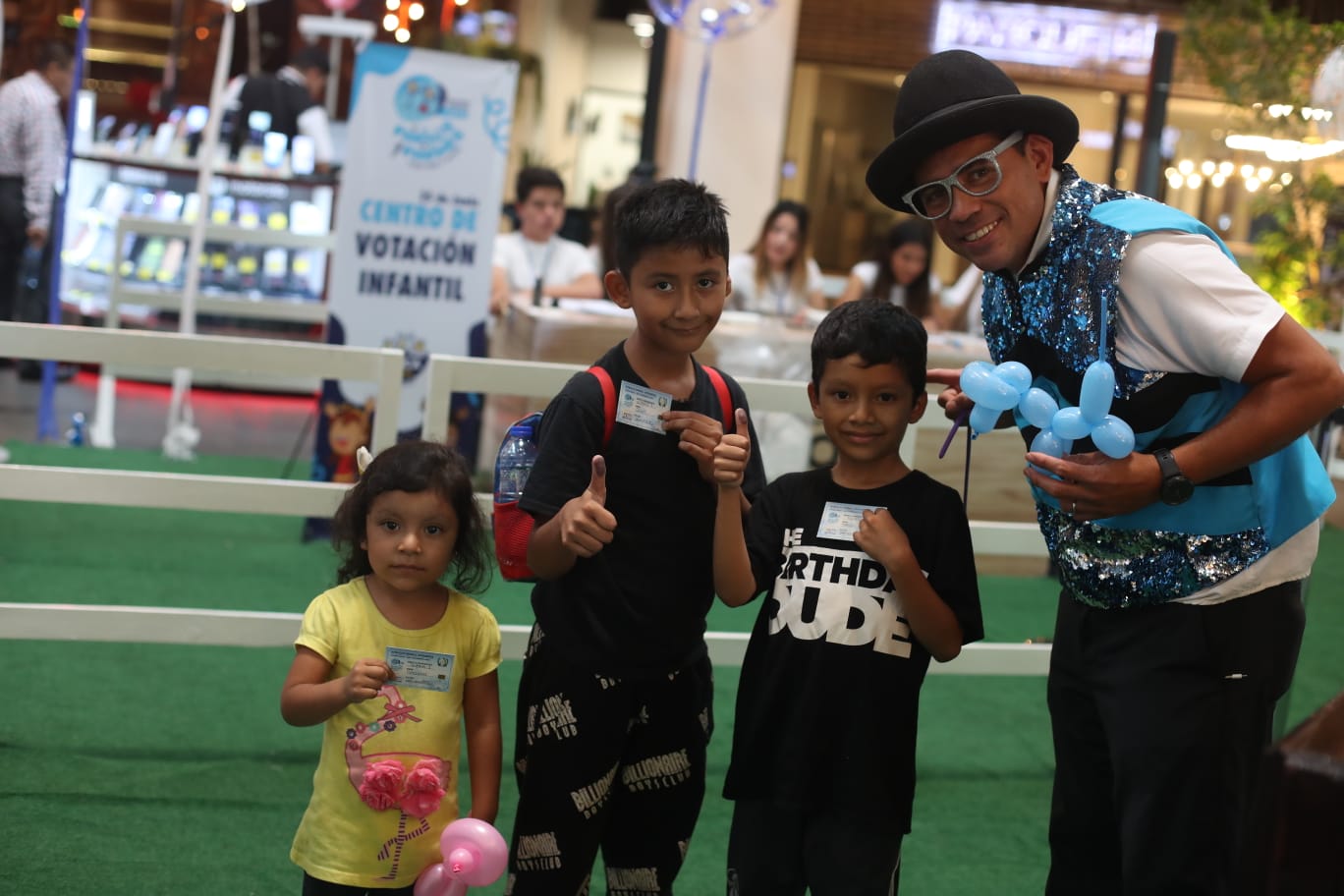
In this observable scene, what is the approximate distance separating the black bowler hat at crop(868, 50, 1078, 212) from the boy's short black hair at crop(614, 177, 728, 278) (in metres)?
0.25

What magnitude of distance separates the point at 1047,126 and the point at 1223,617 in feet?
2.30

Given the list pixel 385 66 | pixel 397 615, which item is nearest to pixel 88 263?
pixel 385 66

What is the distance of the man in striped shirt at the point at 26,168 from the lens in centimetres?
804

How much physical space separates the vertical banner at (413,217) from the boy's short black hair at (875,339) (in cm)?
389

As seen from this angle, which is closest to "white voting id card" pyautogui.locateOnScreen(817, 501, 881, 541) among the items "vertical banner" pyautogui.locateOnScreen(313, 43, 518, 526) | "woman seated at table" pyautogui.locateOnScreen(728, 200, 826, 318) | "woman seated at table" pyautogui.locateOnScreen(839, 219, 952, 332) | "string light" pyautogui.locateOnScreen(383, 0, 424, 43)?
"vertical banner" pyautogui.locateOnScreen(313, 43, 518, 526)

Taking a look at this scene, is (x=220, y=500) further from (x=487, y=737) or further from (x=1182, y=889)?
(x=1182, y=889)

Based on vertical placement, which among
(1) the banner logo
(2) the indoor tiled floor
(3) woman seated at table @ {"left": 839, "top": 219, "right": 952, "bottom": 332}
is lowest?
(2) the indoor tiled floor

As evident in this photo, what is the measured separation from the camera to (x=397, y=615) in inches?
88.4

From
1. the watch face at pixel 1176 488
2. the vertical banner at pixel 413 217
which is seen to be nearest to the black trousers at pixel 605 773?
the watch face at pixel 1176 488

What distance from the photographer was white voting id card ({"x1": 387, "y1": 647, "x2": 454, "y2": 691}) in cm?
221

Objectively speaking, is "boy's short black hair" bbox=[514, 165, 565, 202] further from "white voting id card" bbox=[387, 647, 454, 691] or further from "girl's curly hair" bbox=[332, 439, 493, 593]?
"white voting id card" bbox=[387, 647, 454, 691]

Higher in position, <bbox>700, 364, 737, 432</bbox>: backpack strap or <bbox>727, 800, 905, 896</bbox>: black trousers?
<bbox>700, 364, 737, 432</bbox>: backpack strap

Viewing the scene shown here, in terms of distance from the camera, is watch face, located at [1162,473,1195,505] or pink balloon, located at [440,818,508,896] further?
pink balloon, located at [440,818,508,896]

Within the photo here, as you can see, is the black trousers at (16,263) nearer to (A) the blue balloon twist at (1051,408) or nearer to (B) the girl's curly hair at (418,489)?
(B) the girl's curly hair at (418,489)
